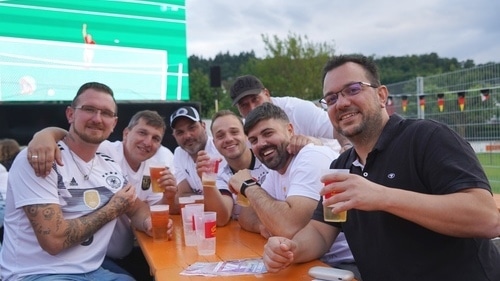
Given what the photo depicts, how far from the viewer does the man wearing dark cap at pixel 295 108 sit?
4.04 m

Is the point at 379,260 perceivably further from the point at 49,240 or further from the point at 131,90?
the point at 131,90

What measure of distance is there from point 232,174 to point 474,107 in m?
6.55

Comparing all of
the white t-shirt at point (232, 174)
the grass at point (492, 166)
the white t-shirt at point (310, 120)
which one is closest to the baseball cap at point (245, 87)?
the white t-shirt at point (310, 120)

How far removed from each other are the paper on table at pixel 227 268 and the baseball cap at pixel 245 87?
2209 millimetres

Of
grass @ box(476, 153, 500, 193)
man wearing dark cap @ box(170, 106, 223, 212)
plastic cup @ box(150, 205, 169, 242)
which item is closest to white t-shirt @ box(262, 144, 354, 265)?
plastic cup @ box(150, 205, 169, 242)

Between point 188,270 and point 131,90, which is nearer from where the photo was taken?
point 188,270

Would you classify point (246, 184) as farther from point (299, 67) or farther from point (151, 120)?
point (299, 67)

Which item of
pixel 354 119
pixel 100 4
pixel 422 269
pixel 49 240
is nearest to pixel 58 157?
pixel 49 240

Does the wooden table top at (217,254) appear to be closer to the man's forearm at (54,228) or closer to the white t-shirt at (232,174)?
the white t-shirt at (232,174)

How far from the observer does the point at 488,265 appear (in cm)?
165

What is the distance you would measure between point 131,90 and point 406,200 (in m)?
6.32

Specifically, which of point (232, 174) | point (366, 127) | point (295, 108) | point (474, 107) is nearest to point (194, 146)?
point (232, 174)

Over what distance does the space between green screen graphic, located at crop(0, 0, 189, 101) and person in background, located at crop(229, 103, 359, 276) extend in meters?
4.88

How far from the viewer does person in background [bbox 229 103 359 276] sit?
7.43ft
